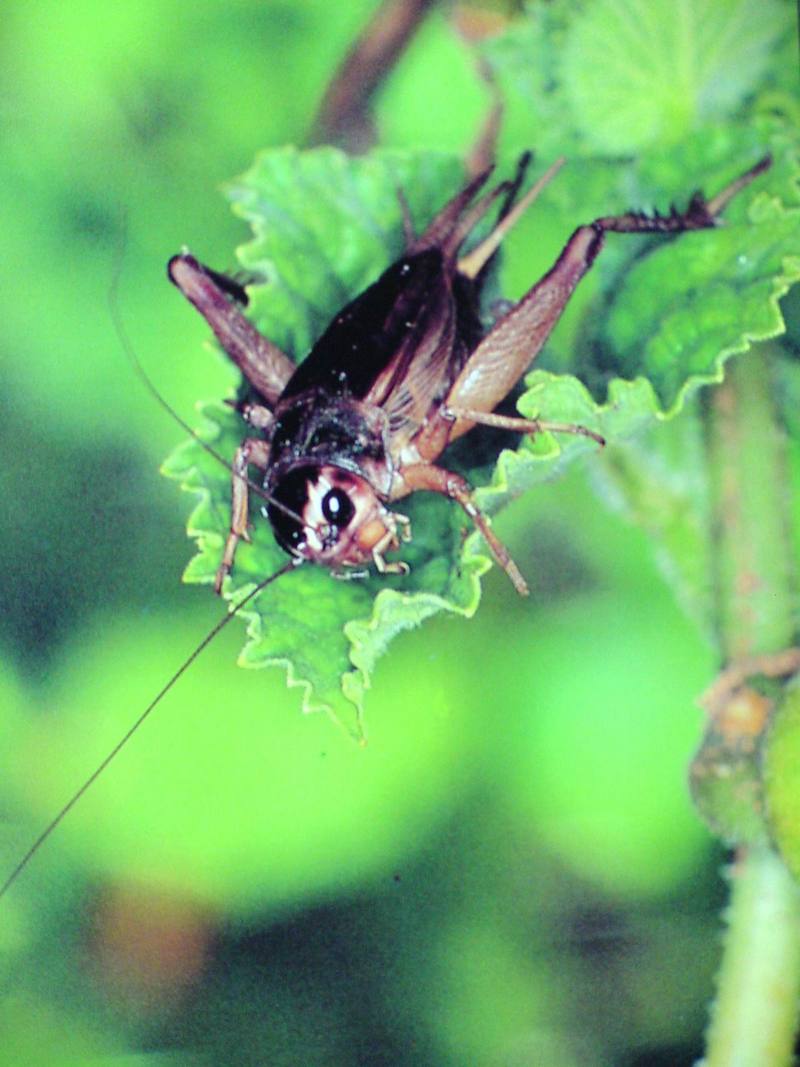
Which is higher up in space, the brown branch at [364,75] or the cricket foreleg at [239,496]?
the brown branch at [364,75]

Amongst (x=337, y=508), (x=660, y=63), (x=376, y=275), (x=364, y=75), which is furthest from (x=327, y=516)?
(x=364, y=75)

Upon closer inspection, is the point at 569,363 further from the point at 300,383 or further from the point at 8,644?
the point at 8,644

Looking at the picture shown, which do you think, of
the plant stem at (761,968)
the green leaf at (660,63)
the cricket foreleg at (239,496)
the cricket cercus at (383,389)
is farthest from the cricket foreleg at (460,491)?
the green leaf at (660,63)

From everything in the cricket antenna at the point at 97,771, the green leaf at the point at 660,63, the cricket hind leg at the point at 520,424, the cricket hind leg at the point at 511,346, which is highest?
the green leaf at the point at 660,63

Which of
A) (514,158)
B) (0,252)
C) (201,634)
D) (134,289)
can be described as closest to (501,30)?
(514,158)

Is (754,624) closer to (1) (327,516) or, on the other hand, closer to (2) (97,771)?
(1) (327,516)

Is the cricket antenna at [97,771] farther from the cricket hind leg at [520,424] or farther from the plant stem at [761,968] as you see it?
the plant stem at [761,968]
